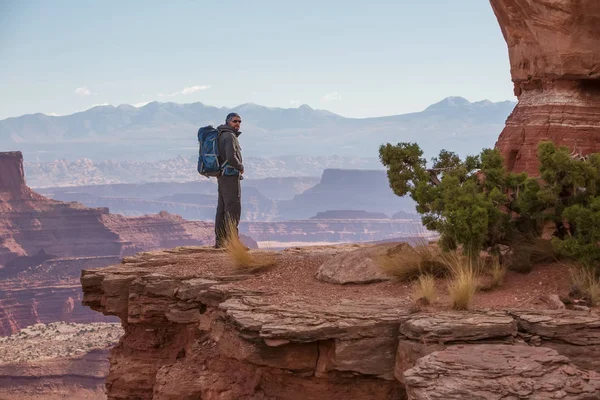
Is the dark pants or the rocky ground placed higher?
the dark pants

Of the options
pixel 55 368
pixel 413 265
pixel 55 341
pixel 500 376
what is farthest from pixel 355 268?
pixel 55 341

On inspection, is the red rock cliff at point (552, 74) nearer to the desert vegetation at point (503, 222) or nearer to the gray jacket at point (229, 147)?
the desert vegetation at point (503, 222)

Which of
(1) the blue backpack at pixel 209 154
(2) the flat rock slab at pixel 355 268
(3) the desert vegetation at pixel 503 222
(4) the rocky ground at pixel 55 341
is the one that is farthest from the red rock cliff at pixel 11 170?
(3) the desert vegetation at pixel 503 222

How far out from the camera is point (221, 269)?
15.9 meters

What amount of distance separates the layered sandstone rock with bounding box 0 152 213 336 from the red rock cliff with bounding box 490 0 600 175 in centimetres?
7006

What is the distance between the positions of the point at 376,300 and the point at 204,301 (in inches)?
123

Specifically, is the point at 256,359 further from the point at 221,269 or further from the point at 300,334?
the point at 221,269

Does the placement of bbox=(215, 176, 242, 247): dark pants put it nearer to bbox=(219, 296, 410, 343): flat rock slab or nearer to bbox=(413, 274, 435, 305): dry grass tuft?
bbox=(219, 296, 410, 343): flat rock slab

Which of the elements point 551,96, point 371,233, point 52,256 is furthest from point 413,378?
point 371,233

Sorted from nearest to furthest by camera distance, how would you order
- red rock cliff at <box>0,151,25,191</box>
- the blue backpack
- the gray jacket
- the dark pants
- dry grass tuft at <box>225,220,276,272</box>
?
dry grass tuft at <box>225,220,276,272</box> < the gray jacket < the blue backpack < the dark pants < red rock cliff at <box>0,151,25,191</box>

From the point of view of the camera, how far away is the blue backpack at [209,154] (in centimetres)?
1717

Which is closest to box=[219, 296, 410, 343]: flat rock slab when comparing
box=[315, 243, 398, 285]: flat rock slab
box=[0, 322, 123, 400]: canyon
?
box=[315, 243, 398, 285]: flat rock slab

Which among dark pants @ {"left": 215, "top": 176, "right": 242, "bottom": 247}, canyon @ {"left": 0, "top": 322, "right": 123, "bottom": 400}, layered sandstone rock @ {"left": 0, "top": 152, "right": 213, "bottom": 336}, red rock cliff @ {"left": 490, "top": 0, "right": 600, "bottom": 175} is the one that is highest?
red rock cliff @ {"left": 490, "top": 0, "right": 600, "bottom": 175}

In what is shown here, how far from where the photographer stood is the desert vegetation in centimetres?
1273
